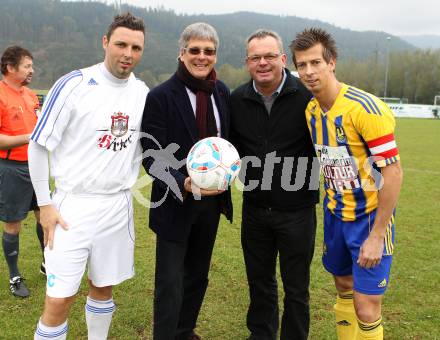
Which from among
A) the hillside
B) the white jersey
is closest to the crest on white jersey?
the white jersey

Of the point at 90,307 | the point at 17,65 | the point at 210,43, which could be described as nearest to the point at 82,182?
the point at 90,307

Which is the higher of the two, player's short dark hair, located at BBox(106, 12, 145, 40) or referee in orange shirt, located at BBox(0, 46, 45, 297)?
player's short dark hair, located at BBox(106, 12, 145, 40)

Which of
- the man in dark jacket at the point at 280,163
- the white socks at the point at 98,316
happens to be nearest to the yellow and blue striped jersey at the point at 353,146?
the man in dark jacket at the point at 280,163

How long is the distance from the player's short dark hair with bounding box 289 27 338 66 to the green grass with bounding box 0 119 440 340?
248 cm

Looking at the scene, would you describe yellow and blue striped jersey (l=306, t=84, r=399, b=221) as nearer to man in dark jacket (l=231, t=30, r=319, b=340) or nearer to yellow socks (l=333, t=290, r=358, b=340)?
man in dark jacket (l=231, t=30, r=319, b=340)

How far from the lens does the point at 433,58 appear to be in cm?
7488

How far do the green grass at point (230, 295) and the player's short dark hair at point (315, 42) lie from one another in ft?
8.14

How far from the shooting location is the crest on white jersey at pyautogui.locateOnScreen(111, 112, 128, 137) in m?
3.01

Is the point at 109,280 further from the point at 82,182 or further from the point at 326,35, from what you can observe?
the point at 326,35

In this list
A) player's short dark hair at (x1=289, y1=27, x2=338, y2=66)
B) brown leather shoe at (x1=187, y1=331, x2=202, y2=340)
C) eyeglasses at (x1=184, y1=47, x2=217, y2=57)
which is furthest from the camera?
brown leather shoe at (x1=187, y1=331, x2=202, y2=340)

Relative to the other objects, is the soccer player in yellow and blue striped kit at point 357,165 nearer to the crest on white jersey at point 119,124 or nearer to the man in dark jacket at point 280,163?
the man in dark jacket at point 280,163

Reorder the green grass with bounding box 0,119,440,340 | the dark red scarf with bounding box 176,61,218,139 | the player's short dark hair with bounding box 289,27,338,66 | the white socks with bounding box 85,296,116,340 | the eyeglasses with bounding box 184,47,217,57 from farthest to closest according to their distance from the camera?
the green grass with bounding box 0,119,440,340 → the white socks with bounding box 85,296,116,340 → the dark red scarf with bounding box 176,61,218,139 → the eyeglasses with bounding box 184,47,217,57 → the player's short dark hair with bounding box 289,27,338,66

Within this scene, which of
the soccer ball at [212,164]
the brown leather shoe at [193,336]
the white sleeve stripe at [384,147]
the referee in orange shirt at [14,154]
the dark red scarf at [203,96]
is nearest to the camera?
the white sleeve stripe at [384,147]

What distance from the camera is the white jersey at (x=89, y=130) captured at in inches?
112
